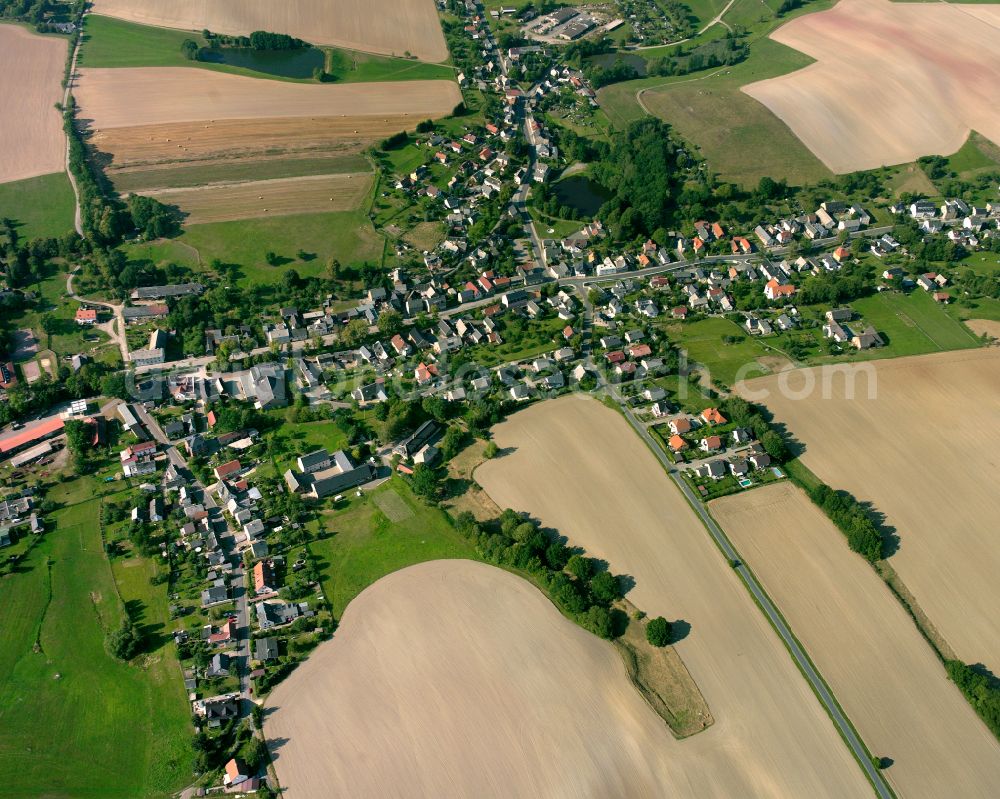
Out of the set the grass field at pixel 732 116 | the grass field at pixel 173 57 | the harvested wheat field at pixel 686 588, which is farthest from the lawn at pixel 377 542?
the grass field at pixel 173 57

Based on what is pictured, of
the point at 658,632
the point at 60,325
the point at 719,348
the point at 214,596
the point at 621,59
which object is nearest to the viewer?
the point at 658,632

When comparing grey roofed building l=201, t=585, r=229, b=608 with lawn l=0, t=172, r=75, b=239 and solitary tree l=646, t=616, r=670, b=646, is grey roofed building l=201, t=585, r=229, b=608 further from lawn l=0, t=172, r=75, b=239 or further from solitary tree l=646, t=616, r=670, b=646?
lawn l=0, t=172, r=75, b=239

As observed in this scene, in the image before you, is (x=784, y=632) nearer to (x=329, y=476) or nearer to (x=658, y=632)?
(x=658, y=632)

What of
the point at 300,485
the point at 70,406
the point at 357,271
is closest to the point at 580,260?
the point at 357,271

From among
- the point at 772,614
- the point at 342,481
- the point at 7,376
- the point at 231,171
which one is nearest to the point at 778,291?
the point at 772,614

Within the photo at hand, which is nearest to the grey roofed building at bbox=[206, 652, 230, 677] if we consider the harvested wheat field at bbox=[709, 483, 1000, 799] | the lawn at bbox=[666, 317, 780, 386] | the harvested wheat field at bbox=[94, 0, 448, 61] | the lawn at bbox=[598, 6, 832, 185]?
the harvested wheat field at bbox=[709, 483, 1000, 799]

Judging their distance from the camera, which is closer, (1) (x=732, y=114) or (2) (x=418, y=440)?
(2) (x=418, y=440)

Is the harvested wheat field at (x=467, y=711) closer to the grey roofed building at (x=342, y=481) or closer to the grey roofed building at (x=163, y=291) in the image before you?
the grey roofed building at (x=342, y=481)

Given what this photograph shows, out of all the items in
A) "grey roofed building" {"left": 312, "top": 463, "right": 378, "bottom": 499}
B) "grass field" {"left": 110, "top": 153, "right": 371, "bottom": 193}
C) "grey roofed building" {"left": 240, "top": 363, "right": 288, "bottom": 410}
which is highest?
"grass field" {"left": 110, "top": 153, "right": 371, "bottom": 193}
